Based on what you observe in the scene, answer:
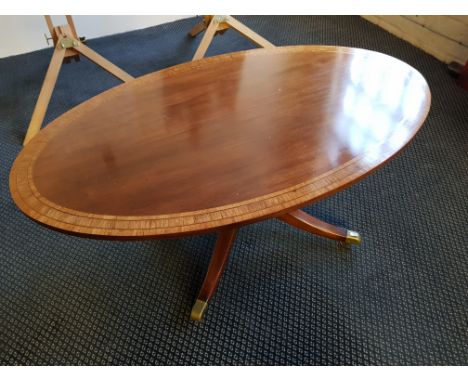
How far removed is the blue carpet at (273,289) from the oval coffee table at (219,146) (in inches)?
4.5

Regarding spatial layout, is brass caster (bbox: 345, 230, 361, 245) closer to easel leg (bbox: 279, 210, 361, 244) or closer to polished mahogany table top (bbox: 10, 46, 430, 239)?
easel leg (bbox: 279, 210, 361, 244)

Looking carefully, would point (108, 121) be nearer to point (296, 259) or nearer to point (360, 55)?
point (296, 259)

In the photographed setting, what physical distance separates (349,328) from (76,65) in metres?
2.13

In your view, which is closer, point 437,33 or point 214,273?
point 214,273

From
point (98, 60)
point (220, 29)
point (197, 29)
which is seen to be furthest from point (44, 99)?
point (197, 29)

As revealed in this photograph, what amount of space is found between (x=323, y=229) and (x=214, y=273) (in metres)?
0.42

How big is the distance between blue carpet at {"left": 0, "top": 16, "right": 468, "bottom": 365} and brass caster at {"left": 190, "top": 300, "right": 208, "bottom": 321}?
0.03m

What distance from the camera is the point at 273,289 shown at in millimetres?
1216

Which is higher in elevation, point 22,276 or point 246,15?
point 246,15

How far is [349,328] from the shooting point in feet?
3.69

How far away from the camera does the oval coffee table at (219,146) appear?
805 mm

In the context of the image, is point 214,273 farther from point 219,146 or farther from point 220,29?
point 220,29

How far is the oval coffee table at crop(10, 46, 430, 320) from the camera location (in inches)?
31.7
